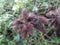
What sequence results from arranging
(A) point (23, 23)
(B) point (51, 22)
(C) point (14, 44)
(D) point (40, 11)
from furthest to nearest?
1. (D) point (40, 11)
2. (C) point (14, 44)
3. (B) point (51, 22)
4. (A) point (23, 23)

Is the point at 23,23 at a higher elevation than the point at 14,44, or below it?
higher

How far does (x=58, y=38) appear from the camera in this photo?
2207 mm

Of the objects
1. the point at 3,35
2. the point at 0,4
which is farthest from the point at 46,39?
the point at 0,4

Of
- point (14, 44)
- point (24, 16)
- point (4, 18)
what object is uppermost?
point (24, 16)

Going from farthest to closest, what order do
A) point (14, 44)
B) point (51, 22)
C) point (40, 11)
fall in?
1. point (40, 11)
2. point (14, 44)
3. point (51, 22)

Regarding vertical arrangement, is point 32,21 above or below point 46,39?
above

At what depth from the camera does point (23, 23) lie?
1736mm

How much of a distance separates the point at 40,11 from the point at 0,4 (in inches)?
21.4

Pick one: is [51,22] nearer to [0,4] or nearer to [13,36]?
[13,36]

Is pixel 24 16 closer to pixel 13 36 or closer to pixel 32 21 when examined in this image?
pixel 32 21

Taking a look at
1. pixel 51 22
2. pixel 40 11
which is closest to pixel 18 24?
pixel 51 22

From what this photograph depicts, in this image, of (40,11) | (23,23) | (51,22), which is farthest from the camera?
(40,11)

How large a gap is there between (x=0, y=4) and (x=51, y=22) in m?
0.85

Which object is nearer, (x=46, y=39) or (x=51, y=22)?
(x=51, y=22)
